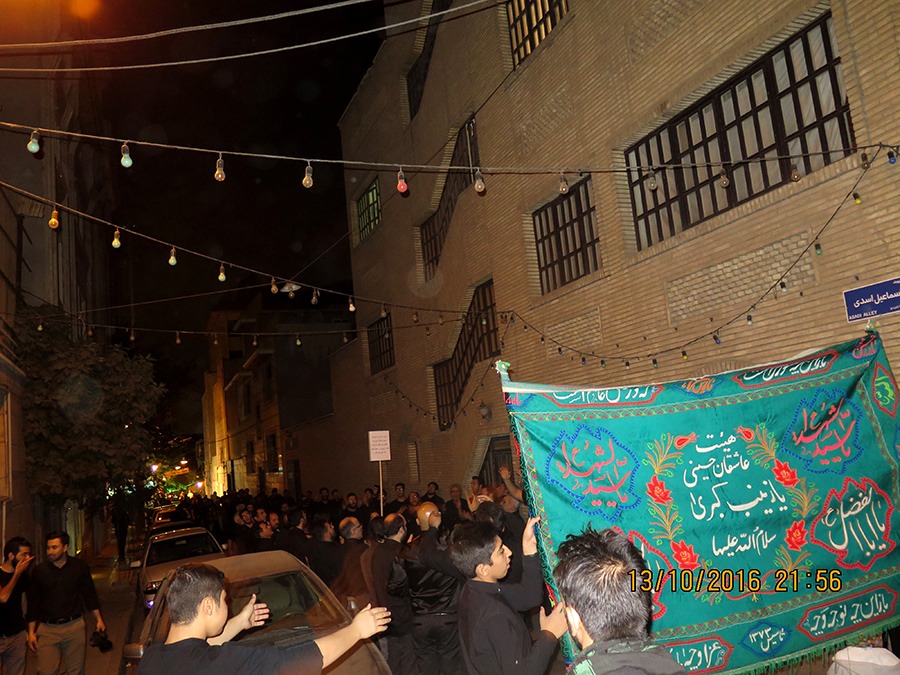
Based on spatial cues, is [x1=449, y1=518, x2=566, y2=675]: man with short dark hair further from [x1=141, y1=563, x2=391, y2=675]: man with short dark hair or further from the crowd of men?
[x1=141, y1=563, x2=391, y2=675]: man with short dark hair

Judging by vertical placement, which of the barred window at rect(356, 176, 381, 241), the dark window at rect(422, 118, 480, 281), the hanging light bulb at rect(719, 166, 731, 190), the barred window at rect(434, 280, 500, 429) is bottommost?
the barred window at rect(434, 280, 500, 429)

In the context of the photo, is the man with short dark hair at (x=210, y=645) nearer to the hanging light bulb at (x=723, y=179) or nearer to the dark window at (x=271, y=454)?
the hanging light bulb at (x=723, y=179)

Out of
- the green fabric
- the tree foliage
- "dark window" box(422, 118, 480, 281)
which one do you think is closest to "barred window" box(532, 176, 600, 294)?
"dark window" box(422, 118, 480, 281)

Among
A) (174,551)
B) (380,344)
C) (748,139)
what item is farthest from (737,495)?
(380,344)

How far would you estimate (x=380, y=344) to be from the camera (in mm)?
24781

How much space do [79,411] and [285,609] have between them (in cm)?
1389

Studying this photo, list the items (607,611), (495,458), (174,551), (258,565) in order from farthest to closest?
1. (495,458)
2. (174,551)
3. (258,565)
4. (607,611)

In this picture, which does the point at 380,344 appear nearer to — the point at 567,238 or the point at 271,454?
the point at 567,238

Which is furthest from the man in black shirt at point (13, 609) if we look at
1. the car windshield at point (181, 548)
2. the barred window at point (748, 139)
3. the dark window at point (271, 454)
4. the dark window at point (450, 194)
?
the dark window at point (271, 454)

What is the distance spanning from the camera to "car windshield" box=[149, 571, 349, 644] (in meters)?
5.80

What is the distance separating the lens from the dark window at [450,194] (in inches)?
711

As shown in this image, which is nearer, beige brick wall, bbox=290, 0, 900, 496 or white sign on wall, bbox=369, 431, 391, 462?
beige brick wall, bbox=290, 0, 900, 496
